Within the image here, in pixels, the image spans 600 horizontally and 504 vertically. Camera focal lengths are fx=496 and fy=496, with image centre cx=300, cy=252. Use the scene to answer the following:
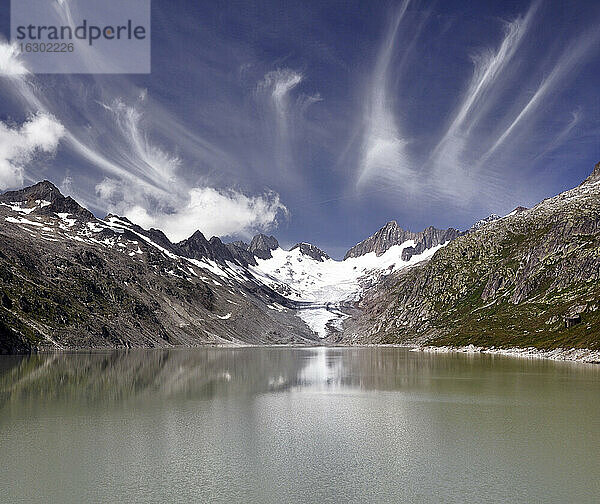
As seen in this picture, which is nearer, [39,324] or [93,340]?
[39,324]

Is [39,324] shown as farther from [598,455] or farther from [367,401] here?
[598,455]

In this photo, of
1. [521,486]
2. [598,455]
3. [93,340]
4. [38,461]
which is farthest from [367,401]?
[93,340]

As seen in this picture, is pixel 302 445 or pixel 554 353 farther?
pixel 554 353

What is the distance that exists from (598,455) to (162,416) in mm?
30001

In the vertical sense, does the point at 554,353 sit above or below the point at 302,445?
above

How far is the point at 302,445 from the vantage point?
2988 centimetres

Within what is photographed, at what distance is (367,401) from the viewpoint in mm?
48688

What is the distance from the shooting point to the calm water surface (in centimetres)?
2142

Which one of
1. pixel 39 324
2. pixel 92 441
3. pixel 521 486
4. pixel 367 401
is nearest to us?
pixel 521 486

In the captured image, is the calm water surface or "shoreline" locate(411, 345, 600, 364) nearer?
the calm water surface

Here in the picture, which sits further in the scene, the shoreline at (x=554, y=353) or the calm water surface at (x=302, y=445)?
the shoreline at (x=554, y=353)

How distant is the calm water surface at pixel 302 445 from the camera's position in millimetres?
21422

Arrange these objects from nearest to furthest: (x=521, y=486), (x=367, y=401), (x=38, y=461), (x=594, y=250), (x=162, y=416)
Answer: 1. (x=521, y=486)
2. (x=38, y=461)
3. (x=162, y=416)
4. (x=367, y=401)
5. (x=594, y=250)

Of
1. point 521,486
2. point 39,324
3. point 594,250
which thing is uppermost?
point 594,250
